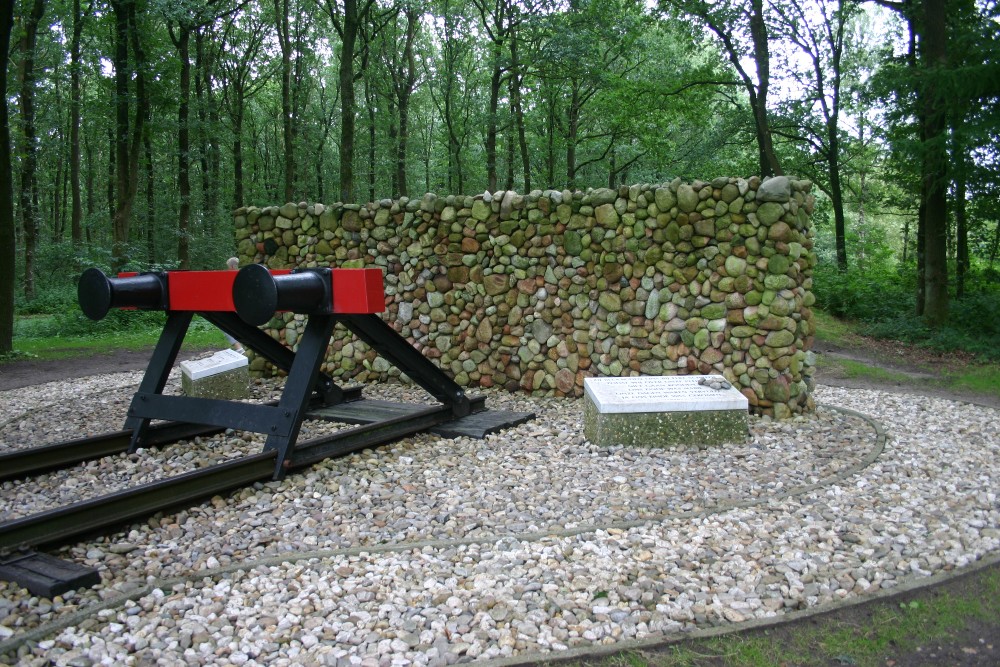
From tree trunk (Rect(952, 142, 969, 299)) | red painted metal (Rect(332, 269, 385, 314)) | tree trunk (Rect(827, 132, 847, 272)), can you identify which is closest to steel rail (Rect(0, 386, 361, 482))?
red painted metal (Rect(332, 269, 385, 314))

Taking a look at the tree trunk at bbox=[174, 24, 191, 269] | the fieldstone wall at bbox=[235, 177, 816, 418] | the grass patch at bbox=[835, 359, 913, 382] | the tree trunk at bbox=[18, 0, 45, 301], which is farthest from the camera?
the tree trunk at bbox=[174, 24, 191, 269]

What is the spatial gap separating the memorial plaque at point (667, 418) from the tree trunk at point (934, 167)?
8473 millimetres

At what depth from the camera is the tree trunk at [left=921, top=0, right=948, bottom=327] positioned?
11562 mm

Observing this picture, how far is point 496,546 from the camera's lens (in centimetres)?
364

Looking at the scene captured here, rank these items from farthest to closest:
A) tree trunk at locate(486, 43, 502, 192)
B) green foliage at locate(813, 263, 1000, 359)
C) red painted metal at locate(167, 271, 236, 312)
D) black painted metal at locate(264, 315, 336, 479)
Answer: tree trunk at locate(486, 43, 502, 192) → green foliage at locate(813, 263, 1000, 359) → red painted metal at locate(167, 271, 236, 312) → black painted metal at locate(264, 315, 336, 479)

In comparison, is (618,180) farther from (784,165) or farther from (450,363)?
(450,363)

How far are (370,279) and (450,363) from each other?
11.7 ft

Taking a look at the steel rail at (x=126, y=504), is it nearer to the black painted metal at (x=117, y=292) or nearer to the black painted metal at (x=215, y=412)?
the black painted metal at (x=215, y=412)

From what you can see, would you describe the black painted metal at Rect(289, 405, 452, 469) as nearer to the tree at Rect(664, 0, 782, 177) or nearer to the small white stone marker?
the small white stone marker

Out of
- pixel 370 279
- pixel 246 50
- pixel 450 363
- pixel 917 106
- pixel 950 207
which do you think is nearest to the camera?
pixel 370 279

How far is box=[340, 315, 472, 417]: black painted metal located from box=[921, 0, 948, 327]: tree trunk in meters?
9.56

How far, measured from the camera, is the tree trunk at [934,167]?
37.9 feet

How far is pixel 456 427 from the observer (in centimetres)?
618

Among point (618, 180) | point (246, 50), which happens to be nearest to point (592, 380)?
point (618, 180)
